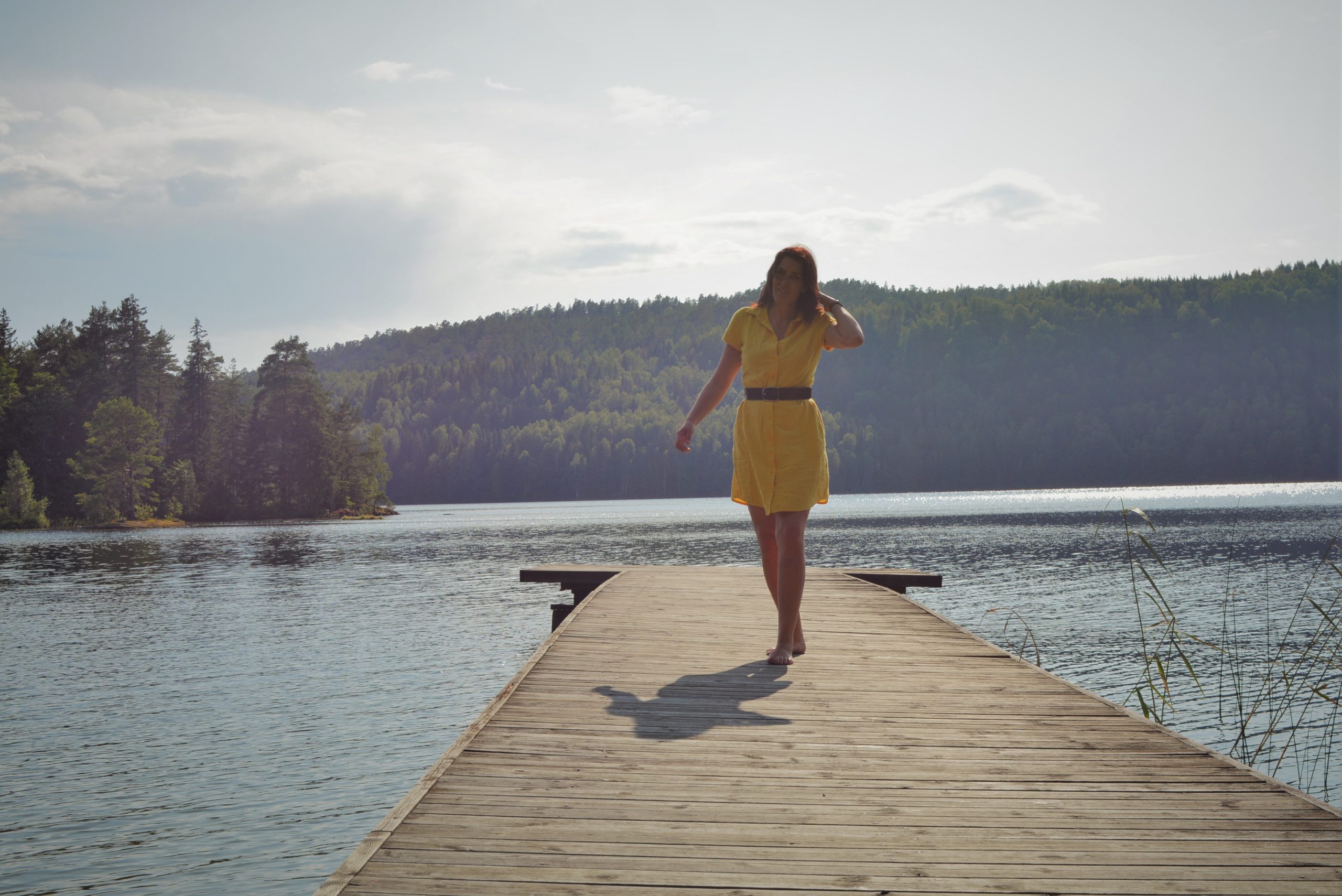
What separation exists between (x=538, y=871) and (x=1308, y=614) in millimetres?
18033

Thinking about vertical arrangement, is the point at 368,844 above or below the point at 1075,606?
above

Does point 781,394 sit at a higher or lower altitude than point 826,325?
lower

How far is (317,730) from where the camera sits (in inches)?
359

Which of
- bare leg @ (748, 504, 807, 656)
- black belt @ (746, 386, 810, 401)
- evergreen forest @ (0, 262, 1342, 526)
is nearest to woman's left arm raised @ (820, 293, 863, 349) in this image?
black belt @ (746, 386, 810, 401)

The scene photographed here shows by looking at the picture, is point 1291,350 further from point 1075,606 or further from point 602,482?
point 1075,606

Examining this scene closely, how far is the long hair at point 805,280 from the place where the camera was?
488 centimetres

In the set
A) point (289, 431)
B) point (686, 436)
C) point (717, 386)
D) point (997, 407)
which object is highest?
point (997, 407)

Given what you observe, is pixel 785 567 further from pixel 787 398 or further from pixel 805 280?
pixel 805 280

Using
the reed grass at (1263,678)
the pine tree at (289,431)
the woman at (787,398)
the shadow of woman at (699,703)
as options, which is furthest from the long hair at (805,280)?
the pine tree at (289,431)

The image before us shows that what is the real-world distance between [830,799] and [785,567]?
6.55 ft

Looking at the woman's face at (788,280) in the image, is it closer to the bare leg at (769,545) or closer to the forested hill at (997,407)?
the bare leg at (769,545)

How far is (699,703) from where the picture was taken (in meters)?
4.46

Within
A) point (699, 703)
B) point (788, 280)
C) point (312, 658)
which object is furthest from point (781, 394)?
point (312, 658)

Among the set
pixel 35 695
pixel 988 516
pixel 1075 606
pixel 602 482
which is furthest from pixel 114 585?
pixel 602 482
